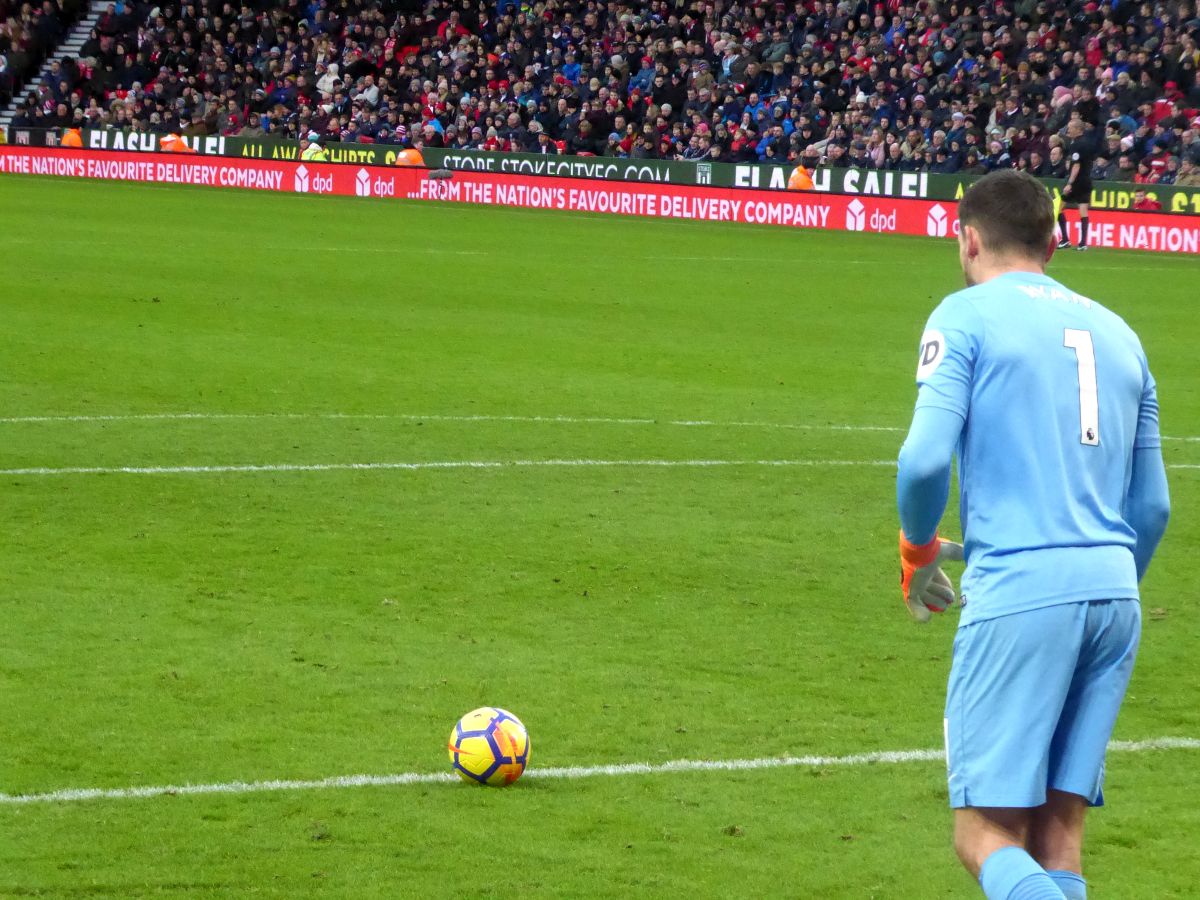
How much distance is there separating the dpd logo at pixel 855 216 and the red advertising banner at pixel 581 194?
0.02 m

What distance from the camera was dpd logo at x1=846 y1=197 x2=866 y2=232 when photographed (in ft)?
110

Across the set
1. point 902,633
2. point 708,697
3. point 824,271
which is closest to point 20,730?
point 708,697

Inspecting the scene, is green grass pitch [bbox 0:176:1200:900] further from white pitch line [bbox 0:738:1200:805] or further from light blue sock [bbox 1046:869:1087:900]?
light blue sock [bbox 1046:869:1087:900]

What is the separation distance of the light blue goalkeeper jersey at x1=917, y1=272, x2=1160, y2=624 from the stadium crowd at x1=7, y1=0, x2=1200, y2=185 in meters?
27.3

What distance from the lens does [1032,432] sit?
12.2 ft

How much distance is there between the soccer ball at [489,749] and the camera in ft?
19.4

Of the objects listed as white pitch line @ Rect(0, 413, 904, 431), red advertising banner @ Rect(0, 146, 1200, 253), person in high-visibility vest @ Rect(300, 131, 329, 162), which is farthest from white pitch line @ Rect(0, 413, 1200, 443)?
person in high-visibility vest @ Rect(300, 131, 329, 162)

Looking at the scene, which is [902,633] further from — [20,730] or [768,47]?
[768,47]

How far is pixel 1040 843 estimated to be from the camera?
3.85 m

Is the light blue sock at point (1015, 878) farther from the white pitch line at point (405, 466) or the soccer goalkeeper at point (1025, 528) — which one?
the white pitch line at point (405, 466)

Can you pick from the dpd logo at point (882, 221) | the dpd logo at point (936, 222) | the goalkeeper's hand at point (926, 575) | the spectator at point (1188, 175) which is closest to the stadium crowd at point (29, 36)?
the dpd logo at point (882, 221)

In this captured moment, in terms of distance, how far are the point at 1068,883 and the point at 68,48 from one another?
190ft

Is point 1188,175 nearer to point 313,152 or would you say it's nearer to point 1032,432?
point 313,152

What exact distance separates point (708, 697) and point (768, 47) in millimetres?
35491
